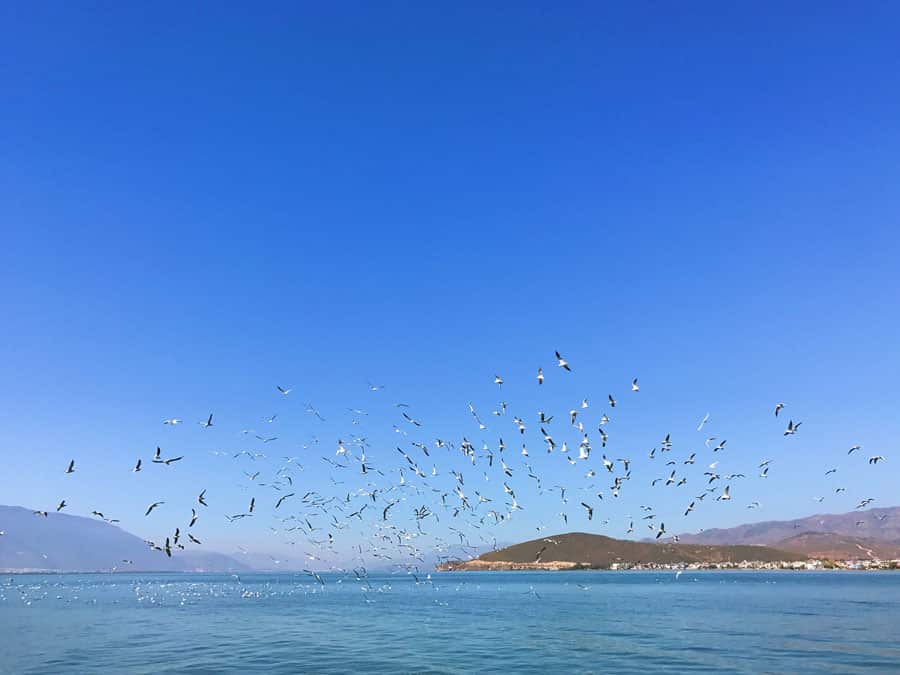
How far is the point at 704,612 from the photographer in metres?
69.4

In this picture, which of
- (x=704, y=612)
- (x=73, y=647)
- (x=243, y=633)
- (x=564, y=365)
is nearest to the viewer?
(x=564, y=365)

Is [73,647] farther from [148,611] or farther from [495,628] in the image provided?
[148,611]

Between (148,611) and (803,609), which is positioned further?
(148,611)

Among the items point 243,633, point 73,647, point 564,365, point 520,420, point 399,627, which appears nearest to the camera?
point 564,365

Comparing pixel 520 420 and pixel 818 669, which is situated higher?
pixel 520 420

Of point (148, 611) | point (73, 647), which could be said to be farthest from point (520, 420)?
point (148, 611)

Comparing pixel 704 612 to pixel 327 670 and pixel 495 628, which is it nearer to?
pixel 495 628

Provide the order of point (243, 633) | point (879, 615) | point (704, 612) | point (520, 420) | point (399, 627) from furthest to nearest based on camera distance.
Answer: point (704, 612), point (879, 615), point (399, 627), point (243, 633), point (520, 420)

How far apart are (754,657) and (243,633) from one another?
3934 cm

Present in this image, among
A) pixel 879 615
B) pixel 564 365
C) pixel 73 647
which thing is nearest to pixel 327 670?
pixel 564 365

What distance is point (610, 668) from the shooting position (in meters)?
32.7

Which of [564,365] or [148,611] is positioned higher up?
[564,365]

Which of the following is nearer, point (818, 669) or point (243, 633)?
point (818, 669)

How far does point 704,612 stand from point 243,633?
1984 inches
